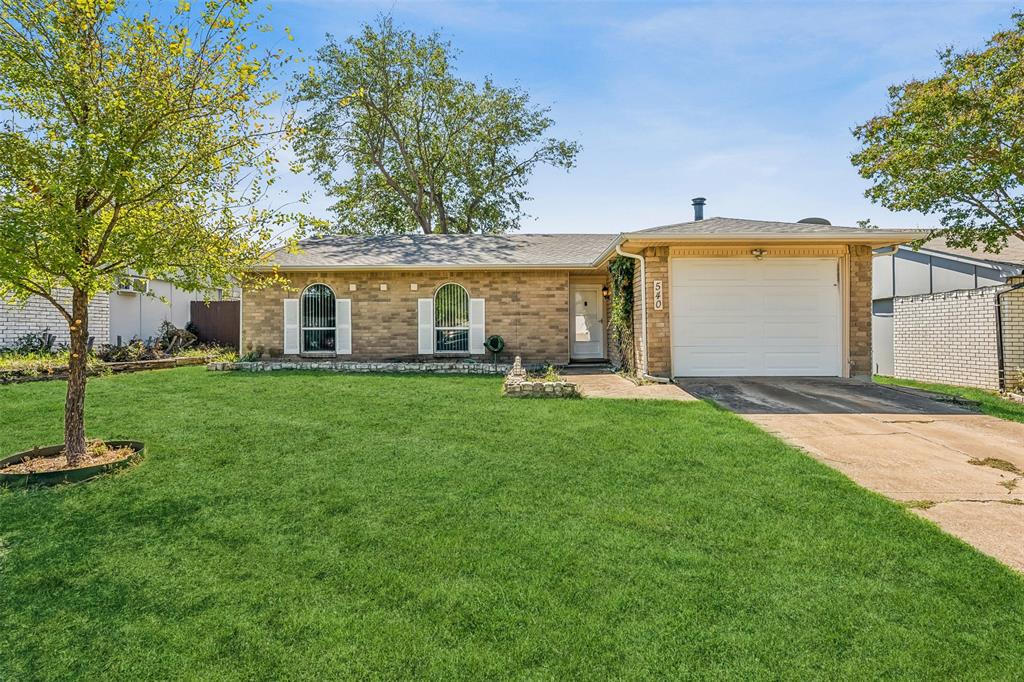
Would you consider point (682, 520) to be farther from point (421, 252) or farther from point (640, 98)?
point (421, 252)

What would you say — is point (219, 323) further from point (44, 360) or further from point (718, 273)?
point (718, 273)

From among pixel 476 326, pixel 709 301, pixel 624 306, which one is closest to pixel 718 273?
pixel 709 301

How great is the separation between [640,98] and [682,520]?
9.18 metres

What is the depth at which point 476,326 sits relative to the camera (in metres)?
12.7

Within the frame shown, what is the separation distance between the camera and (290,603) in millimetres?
2582

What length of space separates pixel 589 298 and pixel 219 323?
11.2 meters

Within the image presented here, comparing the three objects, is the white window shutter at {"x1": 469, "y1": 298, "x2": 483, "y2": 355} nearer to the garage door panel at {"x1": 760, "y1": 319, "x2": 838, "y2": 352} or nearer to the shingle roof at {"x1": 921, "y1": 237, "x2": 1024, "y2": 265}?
the garage door panel at {"x1": 760, "y1": 319, "x2": 838, "y2": 352}

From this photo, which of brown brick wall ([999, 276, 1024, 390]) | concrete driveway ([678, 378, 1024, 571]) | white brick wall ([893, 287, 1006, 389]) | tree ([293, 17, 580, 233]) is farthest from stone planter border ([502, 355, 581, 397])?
tree ([293, 17, 580, 233])

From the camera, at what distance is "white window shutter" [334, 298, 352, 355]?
42.0 ft

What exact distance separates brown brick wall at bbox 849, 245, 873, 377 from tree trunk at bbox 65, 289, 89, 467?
10.9 m

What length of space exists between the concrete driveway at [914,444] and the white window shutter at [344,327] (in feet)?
26.6

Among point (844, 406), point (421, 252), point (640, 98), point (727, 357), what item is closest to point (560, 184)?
point (421, 252)

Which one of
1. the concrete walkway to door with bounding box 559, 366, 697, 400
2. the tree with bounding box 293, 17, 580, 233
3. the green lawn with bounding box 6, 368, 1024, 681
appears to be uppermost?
the tree with bounding box 293, 17, 580, 233

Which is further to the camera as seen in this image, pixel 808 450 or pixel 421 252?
pixel 421 252
